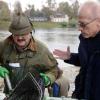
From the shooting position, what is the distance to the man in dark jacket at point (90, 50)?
341 cm

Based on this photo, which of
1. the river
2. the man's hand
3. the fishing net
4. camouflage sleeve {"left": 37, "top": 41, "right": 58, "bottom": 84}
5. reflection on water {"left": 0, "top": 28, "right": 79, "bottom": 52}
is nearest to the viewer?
the fishing net

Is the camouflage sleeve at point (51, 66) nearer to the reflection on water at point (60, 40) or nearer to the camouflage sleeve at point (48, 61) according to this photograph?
the camouflage sleeve at point (48, 61)

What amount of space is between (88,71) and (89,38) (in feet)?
0.98

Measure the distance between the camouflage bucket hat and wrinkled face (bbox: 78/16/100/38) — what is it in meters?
0.76

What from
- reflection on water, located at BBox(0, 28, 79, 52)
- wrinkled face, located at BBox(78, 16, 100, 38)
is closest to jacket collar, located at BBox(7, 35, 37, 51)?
wrinkled face, located at BBox(78, 16, 100, 38)

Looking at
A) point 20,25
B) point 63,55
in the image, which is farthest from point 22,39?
point 63,55

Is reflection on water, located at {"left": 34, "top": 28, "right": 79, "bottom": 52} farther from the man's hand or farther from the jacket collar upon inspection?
the man's hand

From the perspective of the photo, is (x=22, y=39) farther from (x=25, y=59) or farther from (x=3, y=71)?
(x=3, y=71)

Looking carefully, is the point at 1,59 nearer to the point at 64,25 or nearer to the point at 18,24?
the point at 18,24

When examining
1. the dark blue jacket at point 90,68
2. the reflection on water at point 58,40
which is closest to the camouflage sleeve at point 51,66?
the dark blue jacket at point 90,68

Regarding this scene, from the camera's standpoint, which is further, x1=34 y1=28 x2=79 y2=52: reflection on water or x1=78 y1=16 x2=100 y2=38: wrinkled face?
x1=34 y1=28 x2=79 y2=52: reflection on water

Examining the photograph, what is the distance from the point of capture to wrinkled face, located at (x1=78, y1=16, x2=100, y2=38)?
3.42 m

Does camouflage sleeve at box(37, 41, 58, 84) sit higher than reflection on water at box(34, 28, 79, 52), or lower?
higher

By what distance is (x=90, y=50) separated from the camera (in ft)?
11.5
